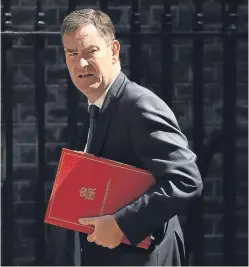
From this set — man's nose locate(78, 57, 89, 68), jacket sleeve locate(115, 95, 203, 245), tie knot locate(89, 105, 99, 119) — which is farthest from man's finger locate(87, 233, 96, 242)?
man's nose locate(78, 57, 89, 68)

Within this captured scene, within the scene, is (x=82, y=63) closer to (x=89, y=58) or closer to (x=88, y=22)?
(x=89, y=58)

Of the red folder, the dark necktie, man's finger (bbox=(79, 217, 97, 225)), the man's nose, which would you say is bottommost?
man's finger (bbox=(79, 217, 97, 225))

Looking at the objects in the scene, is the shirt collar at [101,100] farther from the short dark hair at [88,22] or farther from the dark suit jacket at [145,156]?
the short dark hair at [88,22]

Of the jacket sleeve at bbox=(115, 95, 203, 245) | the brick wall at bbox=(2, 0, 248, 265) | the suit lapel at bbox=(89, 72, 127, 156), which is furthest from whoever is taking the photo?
the brick wall at bbox=(2, 0, 248, 265)

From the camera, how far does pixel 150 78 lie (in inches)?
205

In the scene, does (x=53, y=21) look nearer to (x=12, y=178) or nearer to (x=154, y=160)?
(x=12, y=178)

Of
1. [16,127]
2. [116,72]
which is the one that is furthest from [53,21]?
[116,72]

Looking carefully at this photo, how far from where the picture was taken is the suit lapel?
10.6ft

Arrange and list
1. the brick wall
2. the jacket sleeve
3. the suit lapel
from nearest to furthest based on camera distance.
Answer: the jacket sleeve, the suit lapel, the brick wall

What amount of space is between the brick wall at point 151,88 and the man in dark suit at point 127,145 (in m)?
1.83

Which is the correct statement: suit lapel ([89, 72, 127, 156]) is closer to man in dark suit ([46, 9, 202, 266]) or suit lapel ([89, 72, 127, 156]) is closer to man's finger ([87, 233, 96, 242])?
man in dark suit ([46, 9, 202, 266])

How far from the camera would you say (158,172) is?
3109mm

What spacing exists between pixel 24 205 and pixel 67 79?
2.54 ft

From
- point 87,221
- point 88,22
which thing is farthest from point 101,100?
point 87,221
